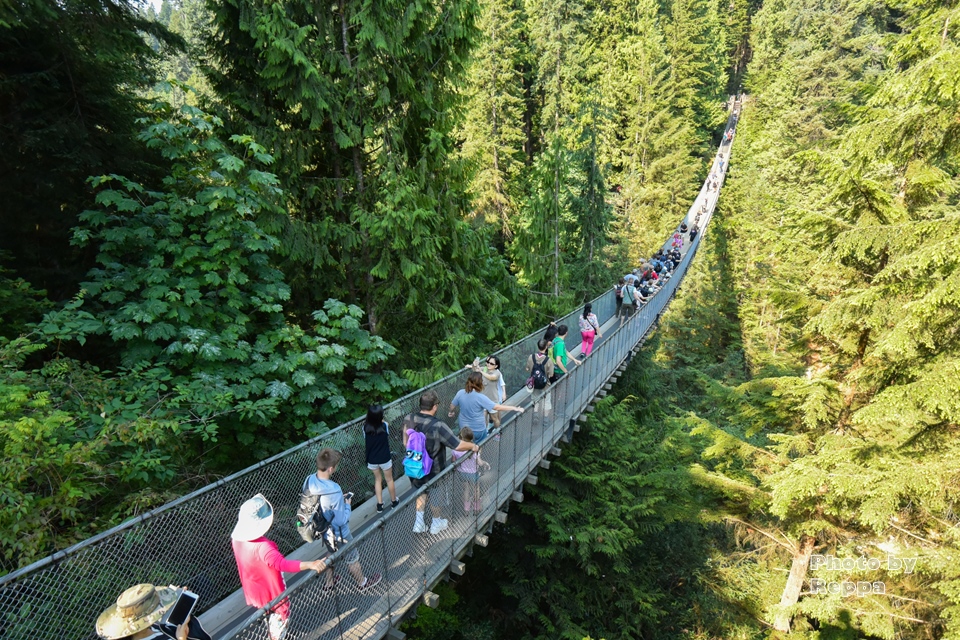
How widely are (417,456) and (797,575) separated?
24.8 feet

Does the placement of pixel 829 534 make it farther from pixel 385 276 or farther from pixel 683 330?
pixel 683 330

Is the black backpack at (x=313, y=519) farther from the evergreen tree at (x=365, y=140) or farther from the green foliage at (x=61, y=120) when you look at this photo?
the green foliage at (x=61, y=120)

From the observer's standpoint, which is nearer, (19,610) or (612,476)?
(19,610)

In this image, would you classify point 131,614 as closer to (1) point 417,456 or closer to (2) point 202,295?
(1) point 417,456

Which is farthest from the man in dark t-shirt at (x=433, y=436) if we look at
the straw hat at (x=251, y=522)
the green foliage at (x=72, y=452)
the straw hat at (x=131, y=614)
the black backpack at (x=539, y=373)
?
the black backpack at (x=539, y=373)

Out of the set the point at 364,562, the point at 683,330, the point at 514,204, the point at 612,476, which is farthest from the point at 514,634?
the point at 683,330

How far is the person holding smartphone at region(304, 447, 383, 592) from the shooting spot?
3.42 m

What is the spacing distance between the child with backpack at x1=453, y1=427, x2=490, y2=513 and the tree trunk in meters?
6.31

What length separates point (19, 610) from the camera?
262 cm

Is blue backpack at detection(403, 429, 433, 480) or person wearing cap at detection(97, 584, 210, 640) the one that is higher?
person wearing cap at detection(97, 584, 210, 640)

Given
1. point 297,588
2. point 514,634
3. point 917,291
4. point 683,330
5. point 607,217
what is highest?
point 607,217

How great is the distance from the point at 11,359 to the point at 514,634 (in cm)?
878

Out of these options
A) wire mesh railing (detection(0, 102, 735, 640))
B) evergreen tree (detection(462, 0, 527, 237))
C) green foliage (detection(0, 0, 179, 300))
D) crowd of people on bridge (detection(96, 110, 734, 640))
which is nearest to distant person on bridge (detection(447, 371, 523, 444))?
crowd of people on bridge (detection(96, 110, 734, 640))

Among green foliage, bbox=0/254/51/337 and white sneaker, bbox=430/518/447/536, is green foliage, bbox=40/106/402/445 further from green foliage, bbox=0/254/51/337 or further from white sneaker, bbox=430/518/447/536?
white sneaker, bbox=430/518/447/536
